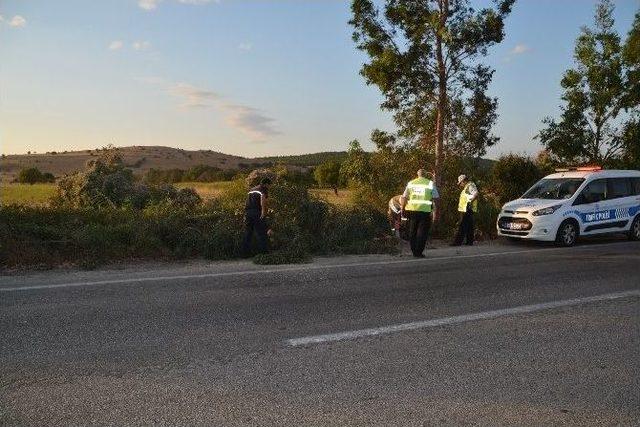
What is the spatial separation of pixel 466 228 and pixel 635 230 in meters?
4.81

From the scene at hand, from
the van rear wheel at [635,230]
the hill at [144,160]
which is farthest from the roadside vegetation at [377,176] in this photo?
the hill at [144,160]

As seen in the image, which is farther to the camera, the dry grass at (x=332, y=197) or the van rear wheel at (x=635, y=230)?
the van rear wheel at (x=635, y=230)

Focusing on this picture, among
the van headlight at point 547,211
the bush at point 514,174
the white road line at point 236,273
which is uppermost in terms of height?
the bush at point 514,174

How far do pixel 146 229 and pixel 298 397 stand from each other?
307 inches

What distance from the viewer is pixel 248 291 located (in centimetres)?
783

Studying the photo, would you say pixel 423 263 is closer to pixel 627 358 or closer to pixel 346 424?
pixel 627 358

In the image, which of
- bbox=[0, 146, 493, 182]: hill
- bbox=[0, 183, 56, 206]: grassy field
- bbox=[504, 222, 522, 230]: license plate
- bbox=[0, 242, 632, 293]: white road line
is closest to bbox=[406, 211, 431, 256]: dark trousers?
bbox=[0, 242, 632, 293]: white road line

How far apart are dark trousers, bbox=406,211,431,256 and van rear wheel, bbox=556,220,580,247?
3912mm

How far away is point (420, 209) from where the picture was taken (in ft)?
38.8

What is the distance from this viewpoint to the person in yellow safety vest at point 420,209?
1174 cm

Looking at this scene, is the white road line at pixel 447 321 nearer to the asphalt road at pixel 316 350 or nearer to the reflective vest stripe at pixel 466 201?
the asphalt road at pixel 316 350

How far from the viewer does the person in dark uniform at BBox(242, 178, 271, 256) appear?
36.9ft

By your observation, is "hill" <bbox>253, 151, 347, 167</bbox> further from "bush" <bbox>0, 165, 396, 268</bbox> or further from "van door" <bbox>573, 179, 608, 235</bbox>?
"van door" <bbox>573, 179, 608, 235</bbox>

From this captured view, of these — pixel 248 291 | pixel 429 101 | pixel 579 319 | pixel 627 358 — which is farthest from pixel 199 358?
pixel 429 101
